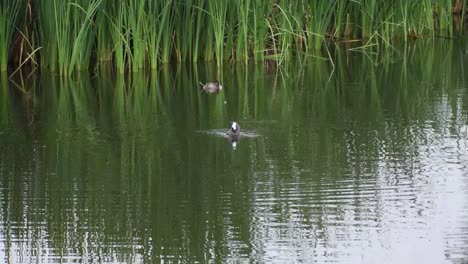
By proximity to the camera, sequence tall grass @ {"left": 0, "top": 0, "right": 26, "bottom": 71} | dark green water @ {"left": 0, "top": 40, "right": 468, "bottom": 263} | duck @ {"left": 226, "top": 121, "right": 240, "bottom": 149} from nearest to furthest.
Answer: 1. dark green water @ {"left": 0, "top": 40, "right": 468, "bottom": 263}
2. duck @ {"left": 226, "top": 121, "right": 240, "bottom": 149}
3. tall grass @ {"left": 0, "top": 0, "right": 26, "bottom": 71}

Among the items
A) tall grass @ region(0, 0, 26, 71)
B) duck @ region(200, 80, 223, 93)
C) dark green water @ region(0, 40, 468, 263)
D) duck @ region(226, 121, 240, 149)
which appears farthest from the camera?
tall grass @ region(0, 0, 26, 71)

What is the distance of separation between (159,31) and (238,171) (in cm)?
Result: 526

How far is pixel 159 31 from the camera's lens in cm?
1334

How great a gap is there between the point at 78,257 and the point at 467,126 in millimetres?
4484

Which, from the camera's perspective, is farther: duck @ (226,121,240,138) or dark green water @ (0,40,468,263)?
duck @ (226,121,240,138)

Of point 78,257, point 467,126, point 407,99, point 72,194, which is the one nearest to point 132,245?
point 78,257

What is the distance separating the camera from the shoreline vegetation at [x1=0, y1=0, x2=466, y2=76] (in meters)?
13.1

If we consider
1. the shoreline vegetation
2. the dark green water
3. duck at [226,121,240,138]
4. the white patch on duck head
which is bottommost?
the dark green water

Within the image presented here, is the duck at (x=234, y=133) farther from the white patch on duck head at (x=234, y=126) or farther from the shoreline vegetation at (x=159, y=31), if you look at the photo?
the shoreline vegetation at (x=159, y=31)

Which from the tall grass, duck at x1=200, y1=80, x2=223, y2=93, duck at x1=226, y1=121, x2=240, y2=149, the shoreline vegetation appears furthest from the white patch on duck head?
the tall grass

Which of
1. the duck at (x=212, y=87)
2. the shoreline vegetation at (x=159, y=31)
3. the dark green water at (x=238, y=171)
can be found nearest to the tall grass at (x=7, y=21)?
the shoreline vegetation at (x=159, y=31)

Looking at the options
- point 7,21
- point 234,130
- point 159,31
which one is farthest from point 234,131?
point 7,21

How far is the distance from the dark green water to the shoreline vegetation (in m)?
0.56

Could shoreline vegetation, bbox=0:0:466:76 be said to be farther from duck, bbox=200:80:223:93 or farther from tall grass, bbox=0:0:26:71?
duck, bbox=200:80:223:93
